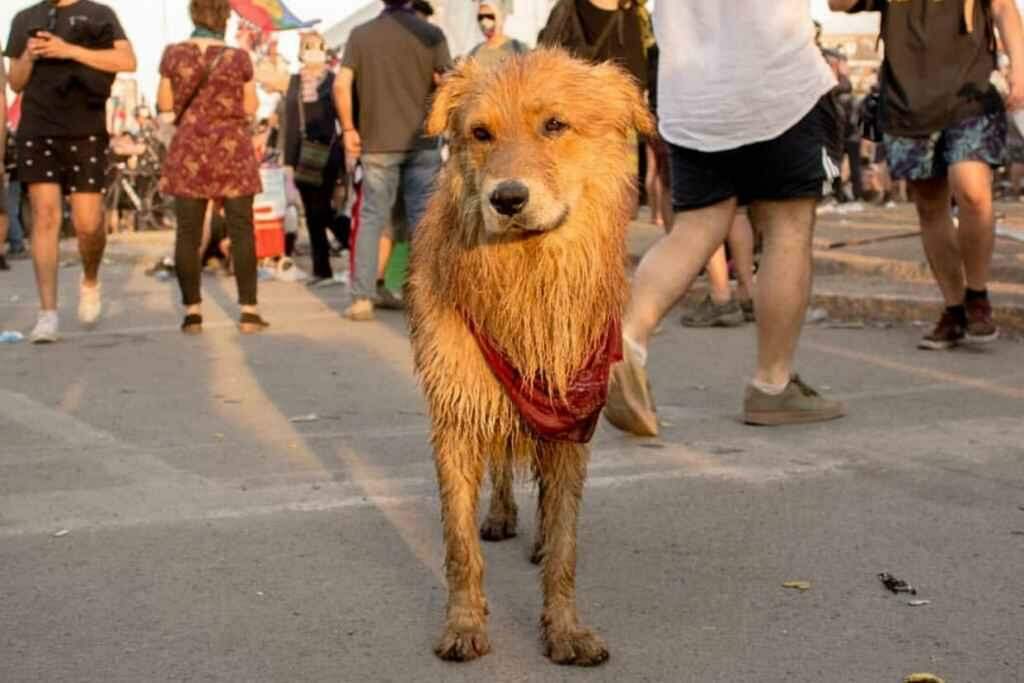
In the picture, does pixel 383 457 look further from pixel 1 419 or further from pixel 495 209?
pixel 495 209

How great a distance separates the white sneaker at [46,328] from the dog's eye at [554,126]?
21.2 ft

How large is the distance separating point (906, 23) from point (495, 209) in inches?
200

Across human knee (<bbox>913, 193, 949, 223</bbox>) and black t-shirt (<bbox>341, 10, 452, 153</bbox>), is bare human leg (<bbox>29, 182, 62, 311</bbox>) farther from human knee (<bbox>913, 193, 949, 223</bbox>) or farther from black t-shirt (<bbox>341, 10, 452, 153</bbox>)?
human knee (<bbox>913, 193, 949, 223</bbox>)

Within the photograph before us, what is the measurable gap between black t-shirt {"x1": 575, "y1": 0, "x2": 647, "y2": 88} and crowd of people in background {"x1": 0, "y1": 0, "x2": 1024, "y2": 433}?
0.4 inches

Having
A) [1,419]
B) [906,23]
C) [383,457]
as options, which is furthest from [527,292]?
[906,23]

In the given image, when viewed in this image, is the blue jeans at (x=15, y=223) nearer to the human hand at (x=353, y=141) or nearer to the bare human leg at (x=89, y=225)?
the human hand at (x=353, y=141)

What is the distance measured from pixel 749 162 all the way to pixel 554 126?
2702mm

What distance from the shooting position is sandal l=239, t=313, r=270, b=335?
10180mm

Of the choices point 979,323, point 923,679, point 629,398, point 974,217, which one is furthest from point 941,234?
point 923,679

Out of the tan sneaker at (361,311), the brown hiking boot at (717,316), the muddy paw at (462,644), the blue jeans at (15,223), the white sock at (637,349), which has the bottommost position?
the blue jeans at (15,223)

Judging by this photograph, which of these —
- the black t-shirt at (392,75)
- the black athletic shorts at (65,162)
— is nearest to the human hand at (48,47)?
the black athletic shorts at (65,162)

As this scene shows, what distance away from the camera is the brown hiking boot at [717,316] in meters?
9.95

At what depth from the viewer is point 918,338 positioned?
30.2 ft

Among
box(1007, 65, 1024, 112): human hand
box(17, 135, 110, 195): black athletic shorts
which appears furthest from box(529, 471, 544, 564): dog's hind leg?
box(17, 135, 110, 195): black athletic shorts
